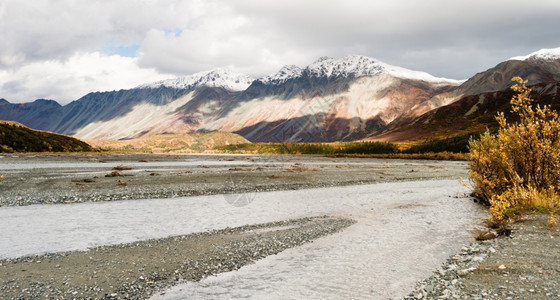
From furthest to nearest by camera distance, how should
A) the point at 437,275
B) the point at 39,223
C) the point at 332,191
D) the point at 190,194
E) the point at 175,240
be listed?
the point at 332,191 < the point at 190,194 < the point at 39,223 < the point at 175,240 < the point at 437,275

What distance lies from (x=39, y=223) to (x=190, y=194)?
1270 cm

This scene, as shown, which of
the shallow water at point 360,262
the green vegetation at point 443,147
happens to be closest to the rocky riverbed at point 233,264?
the shallow water at point 360,262

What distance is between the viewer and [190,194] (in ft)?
96.8

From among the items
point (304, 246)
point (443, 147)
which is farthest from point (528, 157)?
point (443, 147)

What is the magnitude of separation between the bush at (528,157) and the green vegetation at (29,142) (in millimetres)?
99591

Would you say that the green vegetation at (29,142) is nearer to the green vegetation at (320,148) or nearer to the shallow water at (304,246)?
the green vegetation at (320,148)

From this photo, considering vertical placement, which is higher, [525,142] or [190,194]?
[525,142]

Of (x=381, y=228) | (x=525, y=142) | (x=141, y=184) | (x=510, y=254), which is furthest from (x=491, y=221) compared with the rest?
(x=141, y=184)

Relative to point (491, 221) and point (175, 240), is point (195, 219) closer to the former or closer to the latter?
point (175, 240)

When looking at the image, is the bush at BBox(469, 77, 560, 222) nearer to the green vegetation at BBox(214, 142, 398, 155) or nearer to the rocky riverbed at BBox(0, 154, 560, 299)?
the rocky riverbed at BBox(0, 154, 560, 299)

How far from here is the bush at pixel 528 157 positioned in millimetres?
17152

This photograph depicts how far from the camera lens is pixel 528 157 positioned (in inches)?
735

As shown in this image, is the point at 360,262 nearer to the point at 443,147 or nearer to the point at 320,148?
the point at 443,147

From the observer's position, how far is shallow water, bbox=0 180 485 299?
1037cm
